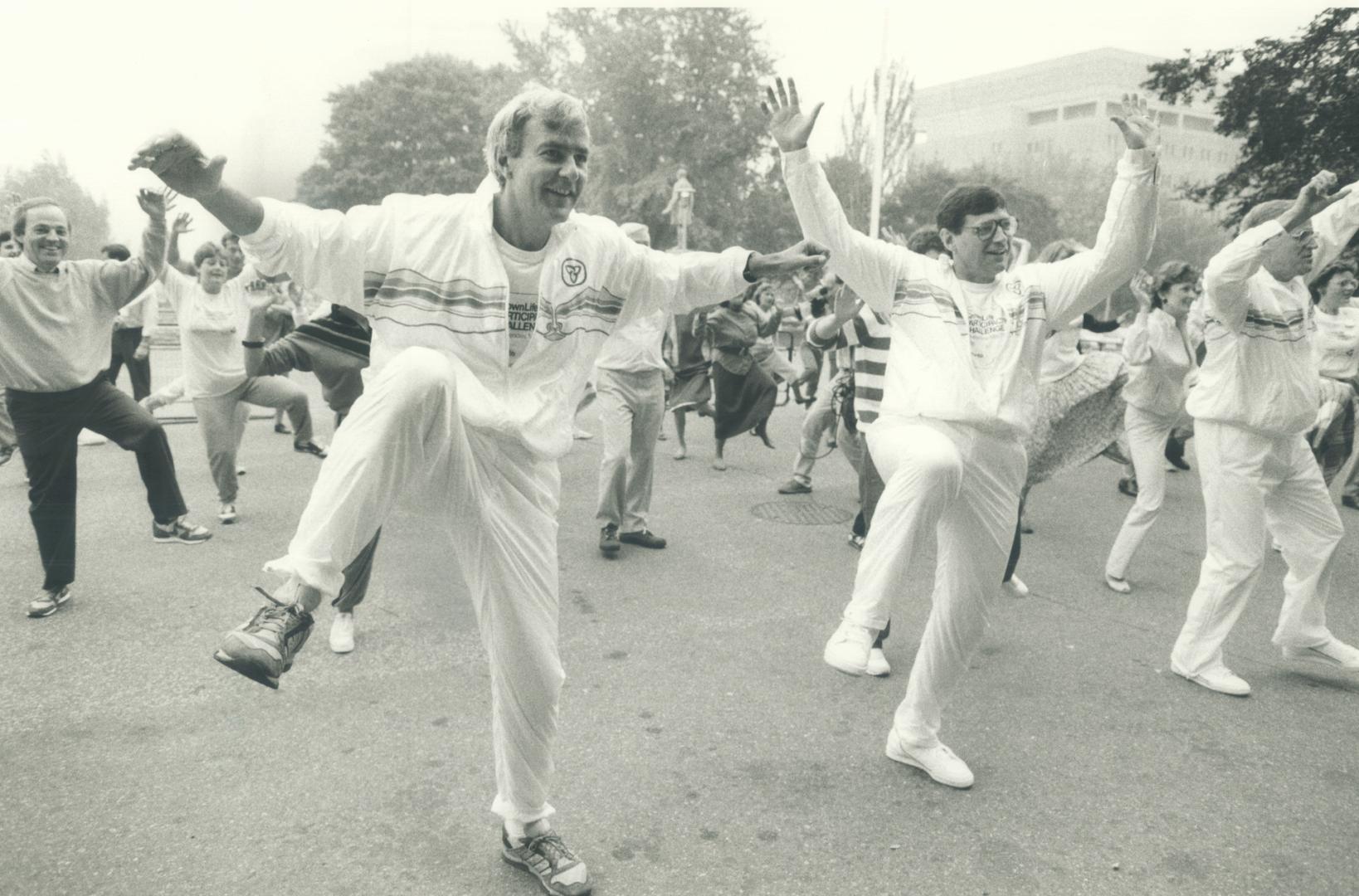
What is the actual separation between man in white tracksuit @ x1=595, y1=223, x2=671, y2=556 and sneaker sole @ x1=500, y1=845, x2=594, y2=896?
3.60m

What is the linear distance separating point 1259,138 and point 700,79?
29633mm

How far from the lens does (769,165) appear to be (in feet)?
129

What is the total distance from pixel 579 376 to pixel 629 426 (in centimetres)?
368

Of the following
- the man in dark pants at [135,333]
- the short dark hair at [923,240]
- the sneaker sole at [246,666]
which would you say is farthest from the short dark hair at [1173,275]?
the man in dark pants at [135,333]

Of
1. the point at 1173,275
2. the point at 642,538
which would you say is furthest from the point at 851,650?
the point at 1173,275

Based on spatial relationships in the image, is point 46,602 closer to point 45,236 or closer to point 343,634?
point 343,634

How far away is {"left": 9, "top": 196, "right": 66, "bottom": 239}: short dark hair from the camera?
5140 mm

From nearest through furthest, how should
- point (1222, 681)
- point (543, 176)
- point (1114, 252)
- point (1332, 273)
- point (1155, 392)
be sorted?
point (543, 176), point (1114, 252), point (1222, 681), point (1155, 392), point (1332, 273)

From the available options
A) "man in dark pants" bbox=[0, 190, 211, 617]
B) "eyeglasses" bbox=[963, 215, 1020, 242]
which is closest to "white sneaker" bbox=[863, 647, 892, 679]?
"eyeglasses" bbox=[963, 215, 1020, 242]

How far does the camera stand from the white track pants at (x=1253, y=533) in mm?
4398

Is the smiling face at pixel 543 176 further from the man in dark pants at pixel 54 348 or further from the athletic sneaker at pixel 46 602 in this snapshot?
the athletic sneaker at pixel 46 602

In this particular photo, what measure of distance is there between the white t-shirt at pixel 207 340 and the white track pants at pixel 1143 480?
6092 mm

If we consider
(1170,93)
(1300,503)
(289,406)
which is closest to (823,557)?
(1300,503)

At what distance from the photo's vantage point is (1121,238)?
10.7ft
